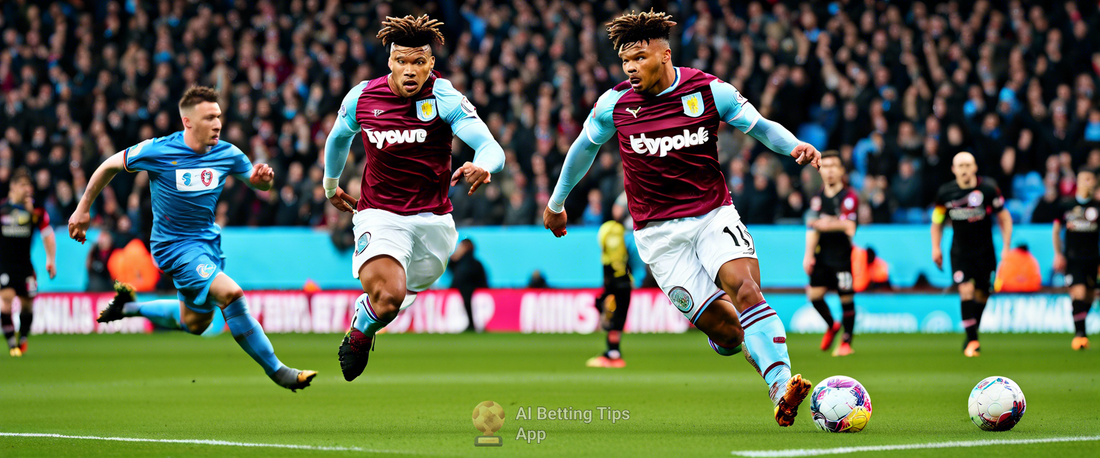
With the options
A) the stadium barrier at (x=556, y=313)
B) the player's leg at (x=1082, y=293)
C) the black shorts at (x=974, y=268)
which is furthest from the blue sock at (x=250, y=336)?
the player's leg at (x=1082, y=293)

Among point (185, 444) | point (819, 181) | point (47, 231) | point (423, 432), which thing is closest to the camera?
point (185, 444)

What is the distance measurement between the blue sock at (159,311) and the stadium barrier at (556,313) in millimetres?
8847

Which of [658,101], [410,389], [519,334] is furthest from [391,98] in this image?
Answer: [519,334]

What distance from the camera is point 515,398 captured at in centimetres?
873

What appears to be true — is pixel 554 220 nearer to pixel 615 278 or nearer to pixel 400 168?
pixel 400 168

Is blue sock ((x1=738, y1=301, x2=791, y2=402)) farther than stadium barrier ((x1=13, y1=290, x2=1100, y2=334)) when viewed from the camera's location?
No

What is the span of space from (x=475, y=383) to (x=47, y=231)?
20.8 feet

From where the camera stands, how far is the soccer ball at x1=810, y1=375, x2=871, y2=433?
6.33 metres

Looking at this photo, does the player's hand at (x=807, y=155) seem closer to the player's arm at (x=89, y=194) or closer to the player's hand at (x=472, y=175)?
the player's hand at (x=472, y=175)

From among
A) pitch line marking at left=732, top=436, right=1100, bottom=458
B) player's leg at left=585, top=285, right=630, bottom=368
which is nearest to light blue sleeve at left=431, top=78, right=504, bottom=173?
pitch line marking at left=732, top=436, right=1100, bottom=458

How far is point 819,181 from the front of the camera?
18188 millimetres

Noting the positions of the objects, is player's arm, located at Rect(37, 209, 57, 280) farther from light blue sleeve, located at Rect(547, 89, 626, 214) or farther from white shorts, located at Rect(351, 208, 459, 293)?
light blue sleeve, located at Rect(547, 89, 626, 214)

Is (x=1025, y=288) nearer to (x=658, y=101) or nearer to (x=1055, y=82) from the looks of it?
(x=1055, y=82)

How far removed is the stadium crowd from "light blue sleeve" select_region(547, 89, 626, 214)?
10937 mm
